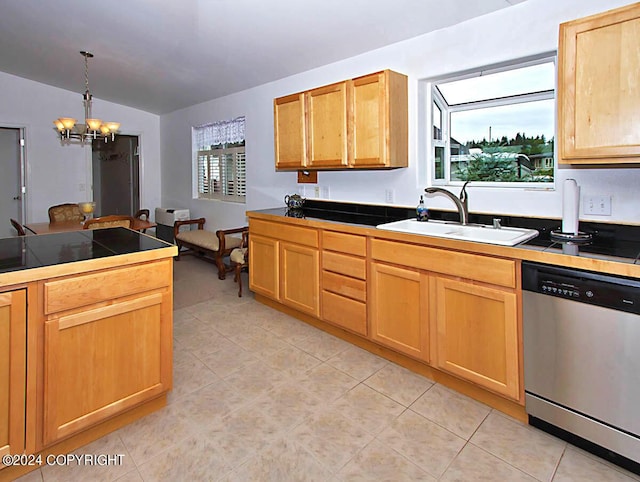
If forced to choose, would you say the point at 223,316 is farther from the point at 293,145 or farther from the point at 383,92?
the point at 383,92

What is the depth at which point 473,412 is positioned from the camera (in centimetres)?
207

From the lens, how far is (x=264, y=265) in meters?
3.56

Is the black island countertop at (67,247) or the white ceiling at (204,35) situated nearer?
the black island countertop at (67,247)

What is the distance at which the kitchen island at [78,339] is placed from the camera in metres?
1.54

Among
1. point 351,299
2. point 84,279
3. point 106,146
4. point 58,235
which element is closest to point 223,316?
point 351,299

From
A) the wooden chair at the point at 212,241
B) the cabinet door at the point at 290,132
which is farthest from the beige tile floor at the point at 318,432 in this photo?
the wooden chair at the point at 212,241

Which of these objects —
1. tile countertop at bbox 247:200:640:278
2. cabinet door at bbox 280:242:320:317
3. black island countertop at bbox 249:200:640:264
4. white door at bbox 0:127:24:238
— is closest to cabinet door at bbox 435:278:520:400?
tile countertop at bbox 247:200:640:278

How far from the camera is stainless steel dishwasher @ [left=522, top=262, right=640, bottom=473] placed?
1571 mm

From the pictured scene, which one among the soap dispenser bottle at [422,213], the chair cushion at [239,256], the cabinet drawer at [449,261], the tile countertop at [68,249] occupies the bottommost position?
the chair cushion at [239,256]

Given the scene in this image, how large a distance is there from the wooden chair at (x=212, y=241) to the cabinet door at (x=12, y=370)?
296 centimetres

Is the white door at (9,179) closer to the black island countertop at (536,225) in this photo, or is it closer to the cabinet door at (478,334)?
the black island countertop at (536,225)

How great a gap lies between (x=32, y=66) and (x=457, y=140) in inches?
201

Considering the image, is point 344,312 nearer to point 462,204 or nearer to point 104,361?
point 462,204

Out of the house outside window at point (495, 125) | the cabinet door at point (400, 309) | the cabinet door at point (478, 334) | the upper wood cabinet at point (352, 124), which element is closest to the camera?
the cabinet door at point (478, 334)
